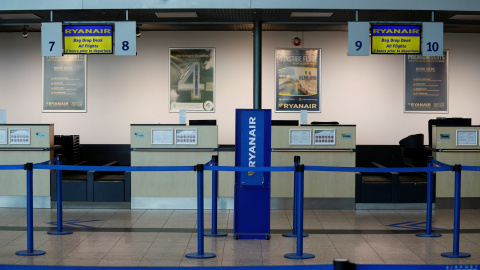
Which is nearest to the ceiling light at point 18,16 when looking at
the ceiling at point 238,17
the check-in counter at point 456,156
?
the ceiling at point 238,17

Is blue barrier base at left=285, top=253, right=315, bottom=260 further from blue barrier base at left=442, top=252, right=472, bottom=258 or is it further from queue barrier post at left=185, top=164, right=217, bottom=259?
blue barrier base at left=442, top=252, right=472, bottom=258

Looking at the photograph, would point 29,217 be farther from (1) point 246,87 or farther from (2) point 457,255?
(1) point 246,87

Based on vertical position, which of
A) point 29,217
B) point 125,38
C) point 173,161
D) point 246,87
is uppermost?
point 125,38

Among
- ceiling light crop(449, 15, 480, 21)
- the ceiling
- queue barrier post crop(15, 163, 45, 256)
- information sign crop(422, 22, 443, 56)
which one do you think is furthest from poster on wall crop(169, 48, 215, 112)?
queue barrier post crop(15, 163, 45, 256)

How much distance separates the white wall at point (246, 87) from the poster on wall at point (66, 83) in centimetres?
12

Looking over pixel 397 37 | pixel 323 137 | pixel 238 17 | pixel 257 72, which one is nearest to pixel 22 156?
pixel 257 72

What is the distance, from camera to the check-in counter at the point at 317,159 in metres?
9.55

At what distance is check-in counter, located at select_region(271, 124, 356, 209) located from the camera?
9.55m

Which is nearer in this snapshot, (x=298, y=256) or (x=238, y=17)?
(x=298, y=256)

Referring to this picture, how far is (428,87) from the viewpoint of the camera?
492 inches

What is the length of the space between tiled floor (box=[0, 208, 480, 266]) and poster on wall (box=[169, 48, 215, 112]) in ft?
11.7

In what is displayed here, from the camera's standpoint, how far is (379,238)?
23.7 ft

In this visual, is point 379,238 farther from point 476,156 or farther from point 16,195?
point 16,195

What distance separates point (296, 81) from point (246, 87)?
1001 mm
